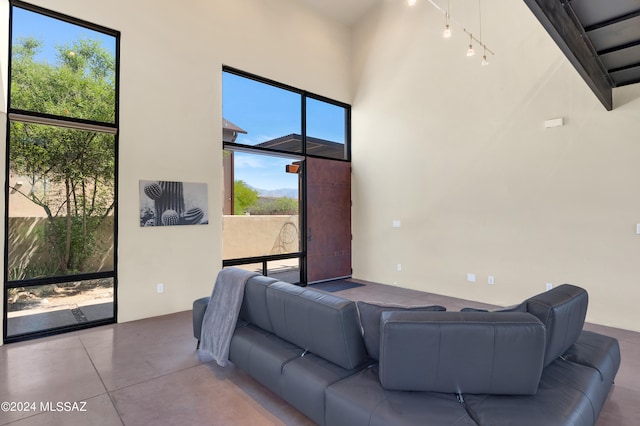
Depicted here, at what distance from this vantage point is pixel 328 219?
657cm

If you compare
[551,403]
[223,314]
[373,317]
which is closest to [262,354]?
[223,314]

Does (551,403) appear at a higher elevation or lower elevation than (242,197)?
lower

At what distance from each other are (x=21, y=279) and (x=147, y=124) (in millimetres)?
2262

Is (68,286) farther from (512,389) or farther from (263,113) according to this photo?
(512,389)

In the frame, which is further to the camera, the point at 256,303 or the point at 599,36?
the point at 599,36

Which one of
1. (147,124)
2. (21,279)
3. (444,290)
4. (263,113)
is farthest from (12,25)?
(444,290)

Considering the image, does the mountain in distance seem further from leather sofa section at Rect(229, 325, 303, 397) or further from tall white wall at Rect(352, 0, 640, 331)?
leather sofa section at Rect(229, 325, 303, 397)

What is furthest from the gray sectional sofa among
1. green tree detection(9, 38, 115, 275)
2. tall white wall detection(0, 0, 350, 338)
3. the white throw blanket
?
green tree detection(9, 38, 115, 275)

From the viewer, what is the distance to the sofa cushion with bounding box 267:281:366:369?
1.96 m

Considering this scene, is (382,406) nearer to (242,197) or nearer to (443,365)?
(443,365)

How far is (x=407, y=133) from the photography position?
598 centimetres

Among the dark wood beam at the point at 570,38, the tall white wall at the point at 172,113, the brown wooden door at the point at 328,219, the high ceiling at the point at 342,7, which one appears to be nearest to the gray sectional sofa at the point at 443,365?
the dark wood beam at the point at 570,38

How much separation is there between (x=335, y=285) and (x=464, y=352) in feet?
15.4

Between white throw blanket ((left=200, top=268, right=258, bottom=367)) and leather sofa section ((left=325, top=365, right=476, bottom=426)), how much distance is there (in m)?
1.22
